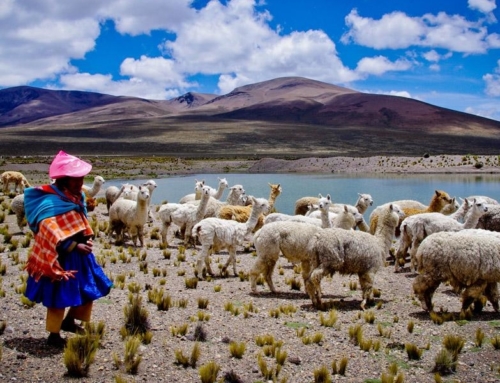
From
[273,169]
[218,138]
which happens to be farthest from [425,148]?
[273,169]

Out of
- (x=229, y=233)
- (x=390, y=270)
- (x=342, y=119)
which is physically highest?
(x=342, y=119)

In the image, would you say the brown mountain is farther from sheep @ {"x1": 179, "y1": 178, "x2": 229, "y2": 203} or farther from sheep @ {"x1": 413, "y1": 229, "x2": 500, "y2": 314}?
sheep @ {"x1": 413, "y1": 229, "x2": 500, "y2": 314}

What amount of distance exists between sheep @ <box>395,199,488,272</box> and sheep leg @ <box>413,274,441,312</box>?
108 inches

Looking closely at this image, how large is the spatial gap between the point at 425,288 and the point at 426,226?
10.4ft

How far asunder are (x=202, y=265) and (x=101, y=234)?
575cm

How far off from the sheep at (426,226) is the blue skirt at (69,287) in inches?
256

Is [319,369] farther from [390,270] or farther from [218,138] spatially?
[218,138]

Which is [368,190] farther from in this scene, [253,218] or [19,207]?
[19,207]

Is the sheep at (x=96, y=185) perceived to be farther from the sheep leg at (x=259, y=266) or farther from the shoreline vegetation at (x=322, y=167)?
the shoreline vegetation at (x=322, y=167)

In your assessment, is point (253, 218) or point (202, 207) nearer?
point (253, 218)

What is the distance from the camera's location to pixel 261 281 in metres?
8.92

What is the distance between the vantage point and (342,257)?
7.38m

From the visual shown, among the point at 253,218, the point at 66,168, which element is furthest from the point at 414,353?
the point at 253,218

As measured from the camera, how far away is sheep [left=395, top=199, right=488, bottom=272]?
9.72m
